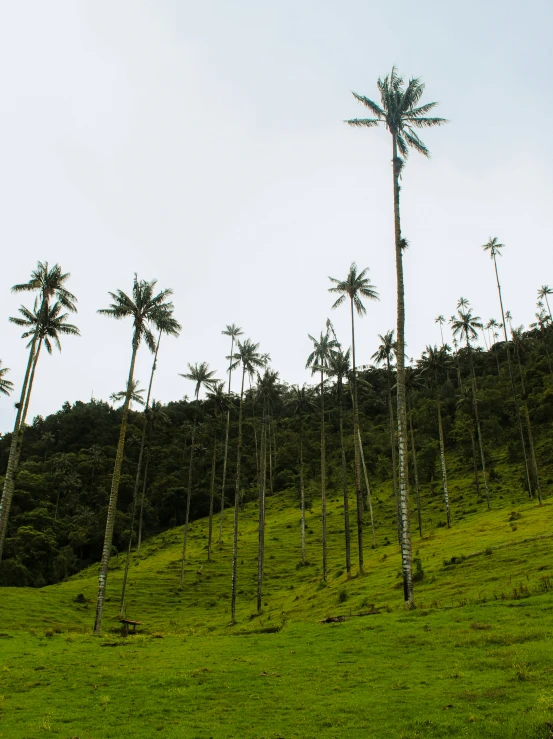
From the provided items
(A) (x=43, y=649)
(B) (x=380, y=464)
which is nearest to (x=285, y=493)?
(B) (x=380, y=464)

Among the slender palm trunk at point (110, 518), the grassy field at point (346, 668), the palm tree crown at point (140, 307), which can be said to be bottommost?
the grassy field at point (346, 668)

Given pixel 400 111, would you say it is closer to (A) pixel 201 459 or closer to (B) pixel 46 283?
(B) pixel 46 283

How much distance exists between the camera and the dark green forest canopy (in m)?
73.9

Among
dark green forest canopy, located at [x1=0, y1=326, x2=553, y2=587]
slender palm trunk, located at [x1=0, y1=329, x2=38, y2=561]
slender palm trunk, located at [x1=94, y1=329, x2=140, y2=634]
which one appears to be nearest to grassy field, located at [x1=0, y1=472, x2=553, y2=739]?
slender palm trunk, located at [x1=94, y1=329, x2=140, y2=634]

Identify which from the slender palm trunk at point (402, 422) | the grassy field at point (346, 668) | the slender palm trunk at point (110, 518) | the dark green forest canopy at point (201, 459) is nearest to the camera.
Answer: the grassy field at point (346, 668)

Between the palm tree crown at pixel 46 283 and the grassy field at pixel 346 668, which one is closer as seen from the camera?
the grassy field at pixel 346 668

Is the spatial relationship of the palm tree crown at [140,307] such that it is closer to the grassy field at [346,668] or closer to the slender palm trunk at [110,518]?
the slender palm trunk at [110,518]

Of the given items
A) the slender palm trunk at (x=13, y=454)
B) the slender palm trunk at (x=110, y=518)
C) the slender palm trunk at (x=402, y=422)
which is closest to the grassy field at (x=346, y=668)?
the slender palm trunk at (x=402, y=422)

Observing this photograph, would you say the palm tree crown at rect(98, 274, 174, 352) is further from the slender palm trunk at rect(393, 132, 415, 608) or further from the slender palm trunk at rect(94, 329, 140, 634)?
the slender palm trunk at rect(393, 132, 415, 608)

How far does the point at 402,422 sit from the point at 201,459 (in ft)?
292

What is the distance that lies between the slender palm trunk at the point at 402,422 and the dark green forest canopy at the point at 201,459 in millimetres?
32449

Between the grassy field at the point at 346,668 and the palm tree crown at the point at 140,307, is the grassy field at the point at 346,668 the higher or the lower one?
the lower one

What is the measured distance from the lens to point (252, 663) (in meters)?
17.8

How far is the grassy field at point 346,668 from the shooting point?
11.2 metres
